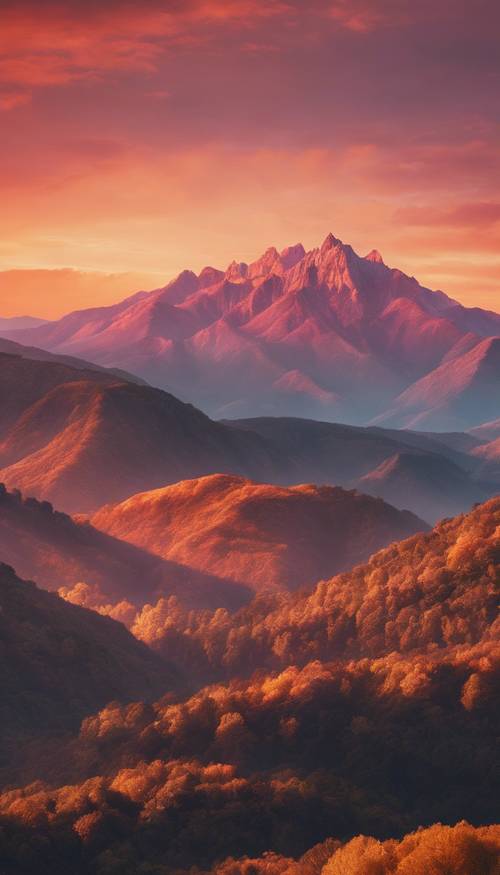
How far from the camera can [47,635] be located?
131m

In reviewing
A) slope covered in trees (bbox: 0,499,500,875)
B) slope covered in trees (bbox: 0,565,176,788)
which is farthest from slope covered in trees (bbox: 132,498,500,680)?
slope covered in trees (bbox: 0,565,176,788)

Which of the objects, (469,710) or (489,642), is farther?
(489,642)

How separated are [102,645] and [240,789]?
70.6 m

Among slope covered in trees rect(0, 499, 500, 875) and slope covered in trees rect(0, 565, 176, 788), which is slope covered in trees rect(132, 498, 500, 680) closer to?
slope covered in trees rect(0, 499, 500, 875)

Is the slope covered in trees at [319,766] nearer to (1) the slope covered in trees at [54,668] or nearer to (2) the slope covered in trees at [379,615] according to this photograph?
(2) the slope covered in trees at [379,615]

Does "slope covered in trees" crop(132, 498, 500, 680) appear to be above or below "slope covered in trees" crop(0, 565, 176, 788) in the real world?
above

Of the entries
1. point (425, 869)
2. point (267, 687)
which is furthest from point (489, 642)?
point (425, 869)

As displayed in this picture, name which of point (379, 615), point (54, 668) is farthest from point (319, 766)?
point (54, 668)

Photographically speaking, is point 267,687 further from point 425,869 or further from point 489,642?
point 425,869

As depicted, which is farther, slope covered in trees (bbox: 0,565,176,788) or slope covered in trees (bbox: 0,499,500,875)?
slope covered in trees (bbox: 0,565,176,788)

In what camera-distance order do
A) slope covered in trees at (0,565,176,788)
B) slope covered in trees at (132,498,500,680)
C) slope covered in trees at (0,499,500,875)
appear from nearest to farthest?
1. slope covered in trees at (0,499,500,875)
2. slope covered in trees at (132,498,500,680)
3. slope covered in trees at (0,565,176,788)

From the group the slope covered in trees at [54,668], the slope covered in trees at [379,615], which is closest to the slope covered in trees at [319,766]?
the slope covered in trees at [379,615]

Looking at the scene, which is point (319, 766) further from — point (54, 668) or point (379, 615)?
point (54, 668)

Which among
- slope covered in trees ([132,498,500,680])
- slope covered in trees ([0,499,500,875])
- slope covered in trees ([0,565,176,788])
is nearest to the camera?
slope covered in trees ([0,499,500,875])
